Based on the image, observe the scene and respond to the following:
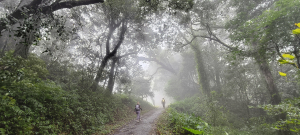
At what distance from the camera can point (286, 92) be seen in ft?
49.4

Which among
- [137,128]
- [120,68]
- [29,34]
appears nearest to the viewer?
[29,34]

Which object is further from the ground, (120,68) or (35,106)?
(120,68)

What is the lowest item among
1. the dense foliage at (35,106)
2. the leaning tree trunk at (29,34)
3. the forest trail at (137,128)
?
the forest trail at (137,128)

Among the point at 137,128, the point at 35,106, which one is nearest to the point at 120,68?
the point at 137,128

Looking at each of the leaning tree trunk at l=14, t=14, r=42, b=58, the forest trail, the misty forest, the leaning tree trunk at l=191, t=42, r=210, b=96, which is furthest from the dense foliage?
the leaning tree trunk at l=191, t=42, r=210, b=96

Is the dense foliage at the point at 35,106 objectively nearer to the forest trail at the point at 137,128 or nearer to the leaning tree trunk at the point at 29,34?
the leaning tree trunk at the point at 29,34

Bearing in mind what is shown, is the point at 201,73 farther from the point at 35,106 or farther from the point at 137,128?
the point at 35,106

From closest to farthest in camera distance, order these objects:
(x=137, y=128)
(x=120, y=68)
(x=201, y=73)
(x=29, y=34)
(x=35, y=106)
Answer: (x=29, y=34) < (x=35, y=106) < (x=137, y=128) < (x=120, y=68) < (x=201, y=73)

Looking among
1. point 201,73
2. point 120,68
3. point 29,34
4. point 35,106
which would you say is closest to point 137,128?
point 35,106

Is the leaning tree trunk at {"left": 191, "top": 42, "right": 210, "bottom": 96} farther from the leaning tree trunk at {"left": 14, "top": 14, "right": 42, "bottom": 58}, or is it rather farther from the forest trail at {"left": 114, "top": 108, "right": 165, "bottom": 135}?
the leaning tree trunk at {"left": 14, "top": 14, "right": 42, "bottom": 58}

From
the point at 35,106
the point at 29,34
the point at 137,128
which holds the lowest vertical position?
the point at 137,128

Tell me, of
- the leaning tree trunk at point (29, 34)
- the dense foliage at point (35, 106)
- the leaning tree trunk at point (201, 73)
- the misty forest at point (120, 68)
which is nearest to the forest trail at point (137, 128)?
the misty forest at point (120, 68)

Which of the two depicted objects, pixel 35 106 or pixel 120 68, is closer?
pixel 35 106

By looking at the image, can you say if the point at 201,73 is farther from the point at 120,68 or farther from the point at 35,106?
the point at 35,106
